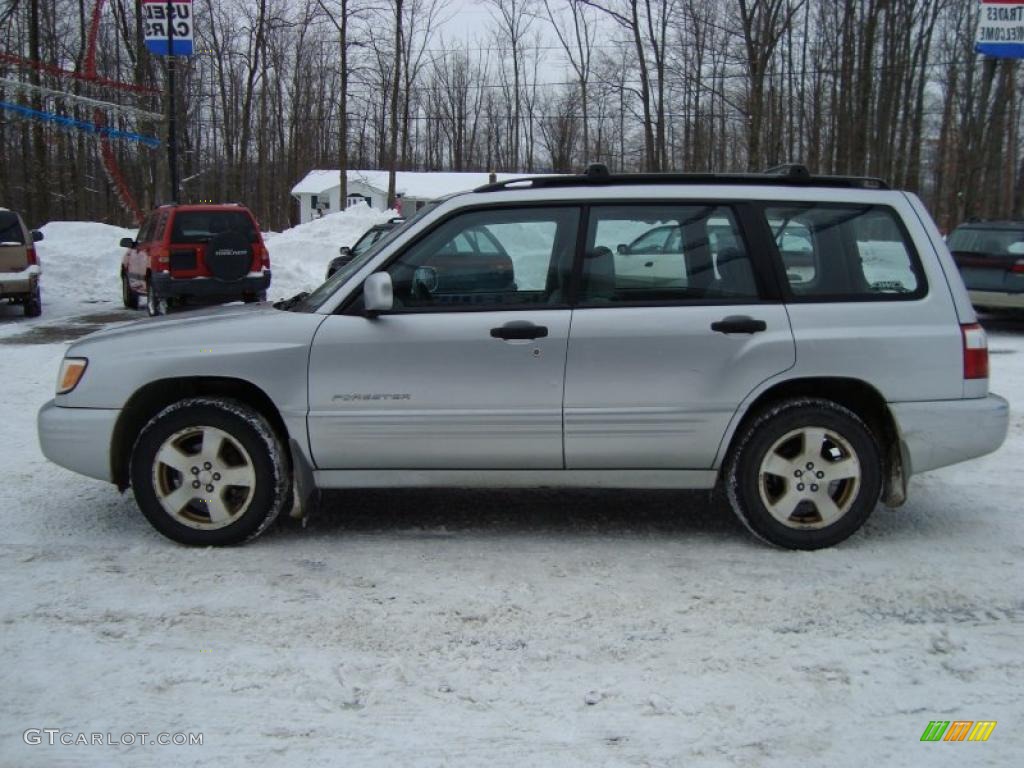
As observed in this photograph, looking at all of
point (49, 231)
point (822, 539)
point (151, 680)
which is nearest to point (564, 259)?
point (822, 539)

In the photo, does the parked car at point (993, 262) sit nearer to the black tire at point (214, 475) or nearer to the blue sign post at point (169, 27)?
the black tire at point (214, 475)

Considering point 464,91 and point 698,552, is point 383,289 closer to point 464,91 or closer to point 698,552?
point 698,552

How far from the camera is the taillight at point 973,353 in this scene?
14.8 ft

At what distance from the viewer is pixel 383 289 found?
4.35 m

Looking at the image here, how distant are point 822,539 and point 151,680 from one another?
308cm

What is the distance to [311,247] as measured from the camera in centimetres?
2438

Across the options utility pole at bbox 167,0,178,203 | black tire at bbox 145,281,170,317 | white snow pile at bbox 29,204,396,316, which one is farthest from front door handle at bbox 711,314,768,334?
utility pole at bbox 167,0,178,203

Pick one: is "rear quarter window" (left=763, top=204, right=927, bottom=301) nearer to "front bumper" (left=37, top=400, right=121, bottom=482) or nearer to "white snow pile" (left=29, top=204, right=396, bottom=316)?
"front bumper" (left=37, top=400, right=121, bottom=482)

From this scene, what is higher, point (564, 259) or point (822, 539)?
point (564, 259)

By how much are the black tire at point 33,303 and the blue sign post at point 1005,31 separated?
16401mm

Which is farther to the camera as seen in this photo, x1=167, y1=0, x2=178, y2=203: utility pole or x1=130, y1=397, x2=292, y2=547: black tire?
x1=167, y1=0, x2=178, y2=203: utility pole

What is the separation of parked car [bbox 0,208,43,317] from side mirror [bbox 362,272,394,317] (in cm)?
1278

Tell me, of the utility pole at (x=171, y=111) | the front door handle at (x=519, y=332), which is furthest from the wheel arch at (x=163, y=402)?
the utility pole at (x=171, y=111)

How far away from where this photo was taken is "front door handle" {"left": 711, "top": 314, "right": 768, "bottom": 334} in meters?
4.47
